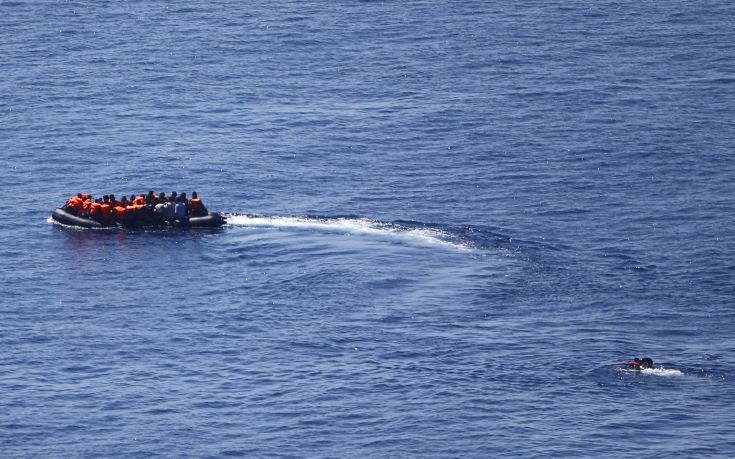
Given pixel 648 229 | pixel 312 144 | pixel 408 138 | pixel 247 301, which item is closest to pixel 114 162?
pixel 312 144

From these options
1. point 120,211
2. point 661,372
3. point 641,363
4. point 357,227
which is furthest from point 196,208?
point 661,372

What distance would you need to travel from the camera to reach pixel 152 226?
4818 inches

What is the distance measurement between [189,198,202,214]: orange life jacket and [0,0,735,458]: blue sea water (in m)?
2.10

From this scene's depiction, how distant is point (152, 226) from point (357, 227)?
53.0 feet

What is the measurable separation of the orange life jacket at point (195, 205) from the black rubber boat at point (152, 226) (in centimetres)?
75

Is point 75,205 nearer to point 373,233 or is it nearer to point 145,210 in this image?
point 145,210

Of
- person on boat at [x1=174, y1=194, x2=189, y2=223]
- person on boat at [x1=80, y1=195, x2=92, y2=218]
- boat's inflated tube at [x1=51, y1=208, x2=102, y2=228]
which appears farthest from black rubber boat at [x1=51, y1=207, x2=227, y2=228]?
person on boat at [x1=80, y1=195, x2=92, y2=218]

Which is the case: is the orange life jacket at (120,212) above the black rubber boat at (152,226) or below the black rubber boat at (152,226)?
above

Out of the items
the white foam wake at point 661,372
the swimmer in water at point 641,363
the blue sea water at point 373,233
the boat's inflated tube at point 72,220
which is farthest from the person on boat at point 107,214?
the white foam wake at point 661,372

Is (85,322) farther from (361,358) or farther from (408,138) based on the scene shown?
(408,138)

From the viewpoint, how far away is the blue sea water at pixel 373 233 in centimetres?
9088

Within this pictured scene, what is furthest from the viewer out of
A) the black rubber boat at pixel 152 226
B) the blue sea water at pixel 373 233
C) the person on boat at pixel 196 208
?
the person on boat at pixel 196 208

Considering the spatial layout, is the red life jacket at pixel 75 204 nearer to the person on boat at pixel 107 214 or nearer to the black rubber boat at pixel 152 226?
the black rubber boat at pixel 152 226

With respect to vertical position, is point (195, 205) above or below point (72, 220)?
above
